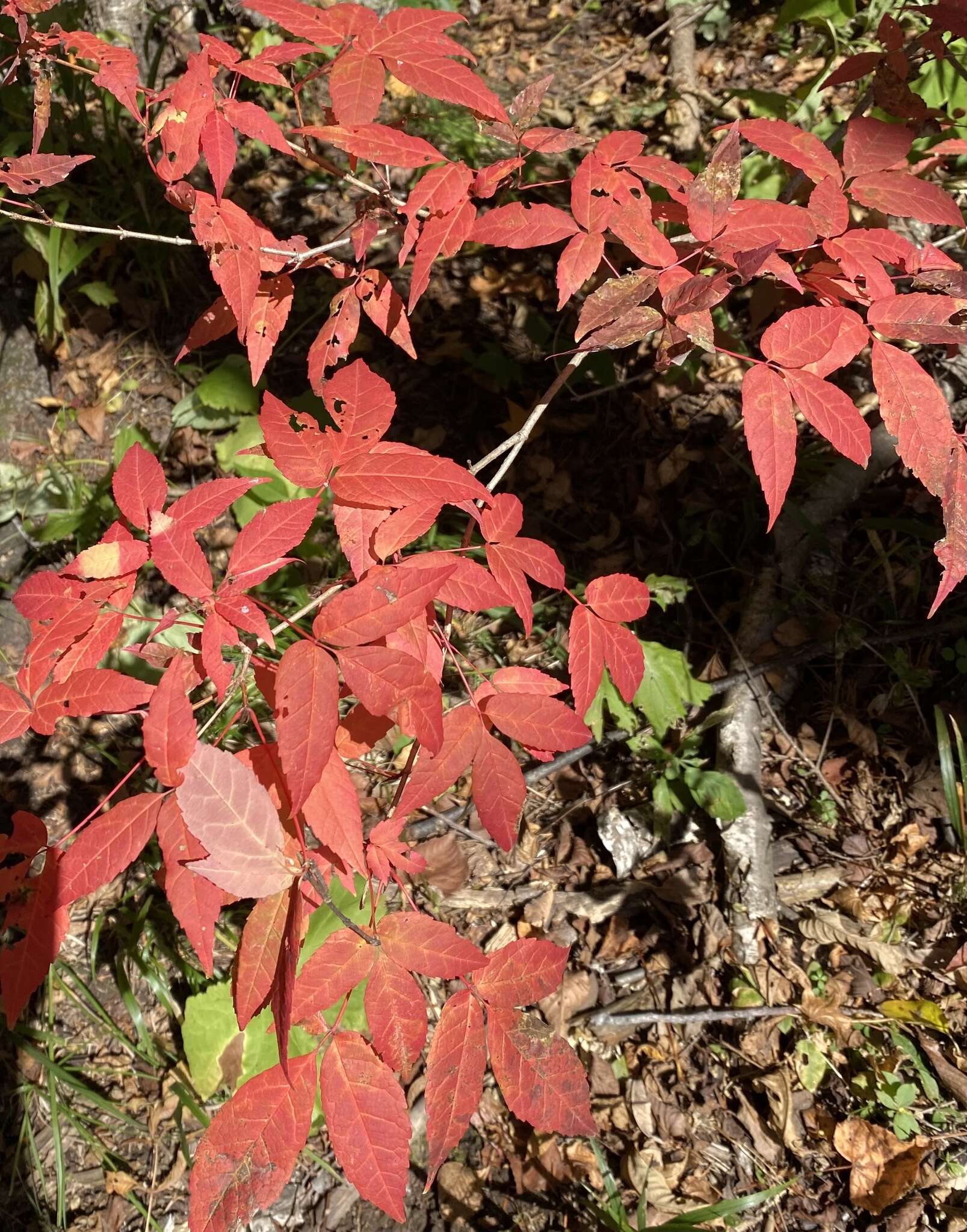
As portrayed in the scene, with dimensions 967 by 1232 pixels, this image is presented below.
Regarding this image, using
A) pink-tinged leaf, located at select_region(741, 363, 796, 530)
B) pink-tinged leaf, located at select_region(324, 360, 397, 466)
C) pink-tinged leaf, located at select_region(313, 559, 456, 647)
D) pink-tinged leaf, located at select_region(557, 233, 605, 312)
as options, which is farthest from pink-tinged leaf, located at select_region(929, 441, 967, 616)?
pink-tinged leaf, located at select_region(324, 360, 397, 466)

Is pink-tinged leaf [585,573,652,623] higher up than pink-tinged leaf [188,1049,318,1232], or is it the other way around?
pink-tinged leaf [585,573,652,623]

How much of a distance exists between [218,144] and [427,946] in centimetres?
134

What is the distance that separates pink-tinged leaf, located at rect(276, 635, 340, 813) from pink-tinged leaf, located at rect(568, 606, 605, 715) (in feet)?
1.66

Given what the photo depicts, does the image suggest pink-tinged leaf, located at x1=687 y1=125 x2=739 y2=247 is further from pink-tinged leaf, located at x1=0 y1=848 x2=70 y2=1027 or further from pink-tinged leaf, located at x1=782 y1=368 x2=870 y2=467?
pink-tinged leaf, located at x1=0 y1=848 x2=70 y2=1027

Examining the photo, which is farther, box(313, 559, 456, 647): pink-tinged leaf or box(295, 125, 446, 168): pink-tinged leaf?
box(295, 125, 446, 168): pink-tinged leaf

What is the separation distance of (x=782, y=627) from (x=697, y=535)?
39 centimetres

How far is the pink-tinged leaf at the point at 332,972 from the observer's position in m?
1.15

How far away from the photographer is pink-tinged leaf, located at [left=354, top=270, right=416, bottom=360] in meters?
1.58

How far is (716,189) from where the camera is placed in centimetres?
119

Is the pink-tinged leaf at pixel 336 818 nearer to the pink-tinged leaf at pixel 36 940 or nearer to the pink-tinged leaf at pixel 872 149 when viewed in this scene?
the pink-tinged leaf at pixel 36 940

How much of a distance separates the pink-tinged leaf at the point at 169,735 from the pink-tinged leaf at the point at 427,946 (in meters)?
0.39

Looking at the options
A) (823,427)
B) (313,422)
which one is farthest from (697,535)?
(313,422)

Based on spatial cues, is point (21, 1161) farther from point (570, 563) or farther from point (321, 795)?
point (570, 563)

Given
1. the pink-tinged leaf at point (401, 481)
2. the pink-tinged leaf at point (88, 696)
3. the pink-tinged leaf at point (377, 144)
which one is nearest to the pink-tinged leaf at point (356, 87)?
the pink-tinged leaf at point (377, 144)
